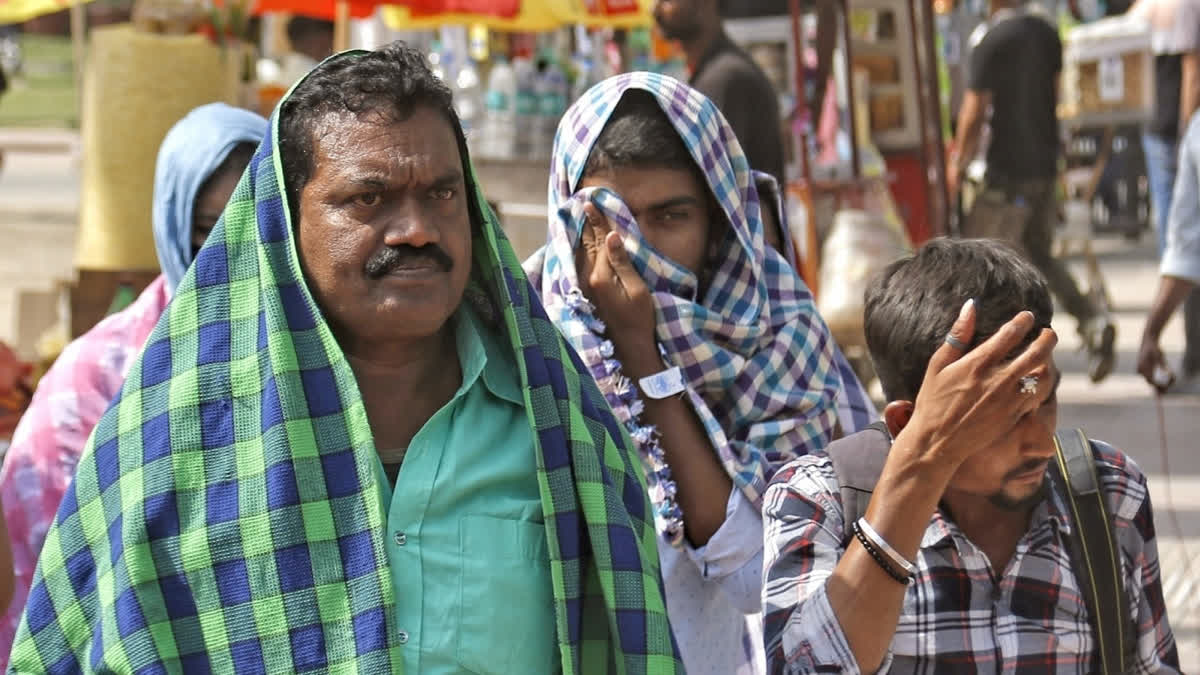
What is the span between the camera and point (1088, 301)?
9.21 m

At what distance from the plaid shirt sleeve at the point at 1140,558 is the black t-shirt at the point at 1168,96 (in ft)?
23.0

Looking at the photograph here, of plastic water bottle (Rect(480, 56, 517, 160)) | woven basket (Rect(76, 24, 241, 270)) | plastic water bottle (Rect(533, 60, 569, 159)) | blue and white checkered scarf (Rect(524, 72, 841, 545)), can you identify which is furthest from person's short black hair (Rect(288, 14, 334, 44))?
blue and white checkered scarf (Rect(524, 72, 841, 545))

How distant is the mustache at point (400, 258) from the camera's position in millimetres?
2217

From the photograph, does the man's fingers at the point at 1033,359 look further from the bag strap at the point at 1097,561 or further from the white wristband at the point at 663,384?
the white wristband at the point at 663,384

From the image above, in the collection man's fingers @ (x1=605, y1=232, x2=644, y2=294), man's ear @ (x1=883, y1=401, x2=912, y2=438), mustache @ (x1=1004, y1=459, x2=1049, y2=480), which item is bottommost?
mustache @ (x1=1004, y1=459, x2=1049, y2=480)

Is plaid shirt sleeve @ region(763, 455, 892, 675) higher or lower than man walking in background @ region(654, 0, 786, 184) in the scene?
lower

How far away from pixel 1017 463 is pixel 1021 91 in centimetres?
745

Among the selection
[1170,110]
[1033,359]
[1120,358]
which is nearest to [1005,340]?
[1033,359]

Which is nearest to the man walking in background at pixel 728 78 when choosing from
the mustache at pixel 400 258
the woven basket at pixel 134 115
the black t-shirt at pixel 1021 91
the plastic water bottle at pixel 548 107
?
the plastic water bottle at pixel 548 107

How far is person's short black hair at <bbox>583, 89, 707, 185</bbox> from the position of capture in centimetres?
304

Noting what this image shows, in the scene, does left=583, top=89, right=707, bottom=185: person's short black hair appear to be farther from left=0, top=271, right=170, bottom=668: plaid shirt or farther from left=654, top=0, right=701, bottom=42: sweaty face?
left=654, top=0, right=701, bottom=42: sweaty face

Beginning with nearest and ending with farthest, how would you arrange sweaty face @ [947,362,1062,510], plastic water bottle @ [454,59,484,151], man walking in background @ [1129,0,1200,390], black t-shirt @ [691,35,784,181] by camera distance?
sweaty face @ [947,362,1062,510] < black t-shirt @ [691,35,784,181] < plastic water bottle @ [454,59,484,151] < man walking in background @ [1129,0,1200,390]

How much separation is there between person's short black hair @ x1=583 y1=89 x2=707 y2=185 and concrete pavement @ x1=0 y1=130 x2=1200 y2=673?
2783 mm

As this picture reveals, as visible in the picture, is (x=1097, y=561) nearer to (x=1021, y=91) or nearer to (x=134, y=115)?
(x=134, y=115)
